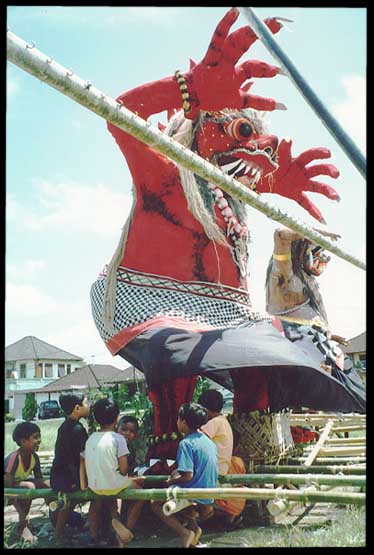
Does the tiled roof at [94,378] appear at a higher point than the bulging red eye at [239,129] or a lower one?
lower

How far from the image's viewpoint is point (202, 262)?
2619 millimetres

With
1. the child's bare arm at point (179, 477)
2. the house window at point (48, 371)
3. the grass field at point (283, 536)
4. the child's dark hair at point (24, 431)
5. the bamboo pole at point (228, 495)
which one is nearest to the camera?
the bamboo pole at point (228, 495)

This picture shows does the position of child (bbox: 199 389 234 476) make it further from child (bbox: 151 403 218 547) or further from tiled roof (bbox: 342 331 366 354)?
tiled roof (bbox: 342 331 366 354)

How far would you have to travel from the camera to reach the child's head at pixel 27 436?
2.54m

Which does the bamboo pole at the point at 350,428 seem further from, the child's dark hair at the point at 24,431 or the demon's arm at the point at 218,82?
the demon's arm at the point at 218,82

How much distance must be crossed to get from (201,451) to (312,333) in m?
0.63

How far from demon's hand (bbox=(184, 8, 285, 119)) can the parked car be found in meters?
1.35

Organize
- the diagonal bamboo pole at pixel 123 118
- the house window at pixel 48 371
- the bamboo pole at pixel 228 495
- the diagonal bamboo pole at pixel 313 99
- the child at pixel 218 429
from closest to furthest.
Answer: the diagonal bamboo pole at pixel 123 118 < the diagonal bamboo pole at pixel 313 99 < the bamboo pole at pixel 228 495 < the child at pixel 218 429 < the house window at pixel 48 371

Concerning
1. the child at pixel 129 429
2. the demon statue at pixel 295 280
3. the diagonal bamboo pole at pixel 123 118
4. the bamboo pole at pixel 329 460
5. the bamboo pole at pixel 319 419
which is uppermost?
the diagonal bamboo pole at pixel 123 118

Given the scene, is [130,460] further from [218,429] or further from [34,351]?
[34,351]

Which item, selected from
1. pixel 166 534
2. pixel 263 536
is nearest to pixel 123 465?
pixel 166 534

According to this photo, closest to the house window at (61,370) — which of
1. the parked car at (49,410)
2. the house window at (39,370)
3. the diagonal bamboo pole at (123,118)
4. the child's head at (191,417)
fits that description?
the house window at (39,370)

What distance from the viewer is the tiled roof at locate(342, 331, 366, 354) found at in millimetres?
2682

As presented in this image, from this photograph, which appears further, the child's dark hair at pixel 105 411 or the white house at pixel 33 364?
the white house at pixel 33 364
